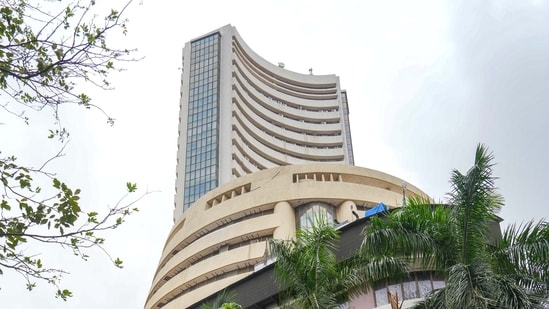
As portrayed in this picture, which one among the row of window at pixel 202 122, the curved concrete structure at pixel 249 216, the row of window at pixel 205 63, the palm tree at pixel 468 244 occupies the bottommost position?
the palm tree at pixel 468 244

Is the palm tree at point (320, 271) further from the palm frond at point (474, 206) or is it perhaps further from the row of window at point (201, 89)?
the row of window at point (201, 89)

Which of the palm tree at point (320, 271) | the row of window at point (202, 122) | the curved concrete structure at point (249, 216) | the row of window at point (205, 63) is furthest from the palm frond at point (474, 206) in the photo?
the row of window at point (205, 63)

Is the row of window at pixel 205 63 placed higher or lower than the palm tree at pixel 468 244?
higher

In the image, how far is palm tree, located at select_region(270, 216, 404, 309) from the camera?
47.3 ft

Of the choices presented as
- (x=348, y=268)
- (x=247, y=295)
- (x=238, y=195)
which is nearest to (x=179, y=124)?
(x=238, y=195)

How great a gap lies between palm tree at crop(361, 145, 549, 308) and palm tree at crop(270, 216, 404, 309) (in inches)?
26.9

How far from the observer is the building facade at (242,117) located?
78.5 metres

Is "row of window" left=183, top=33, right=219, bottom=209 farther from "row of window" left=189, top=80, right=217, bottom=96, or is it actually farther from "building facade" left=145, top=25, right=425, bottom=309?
"building facade" left=145, top=25, right=425, bottom=309

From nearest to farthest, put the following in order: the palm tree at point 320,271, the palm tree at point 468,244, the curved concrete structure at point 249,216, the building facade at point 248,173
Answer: the palm tree at point 468,244, the palm tree at point 320,271, the curved concrete structure at point 249,216, the building facade at point 248,173

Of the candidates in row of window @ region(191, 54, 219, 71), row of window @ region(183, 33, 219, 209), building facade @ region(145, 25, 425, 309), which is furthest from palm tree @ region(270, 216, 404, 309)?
row of window @ region(191, 54, 219, 71)

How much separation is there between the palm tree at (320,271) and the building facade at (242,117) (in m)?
59.5

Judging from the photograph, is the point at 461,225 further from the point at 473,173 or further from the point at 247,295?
Result: the point at 247,295

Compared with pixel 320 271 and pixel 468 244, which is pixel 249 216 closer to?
pixel 320 271

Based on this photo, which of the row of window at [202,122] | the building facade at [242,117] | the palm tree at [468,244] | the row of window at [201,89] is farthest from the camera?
the row of window at [201,89]
